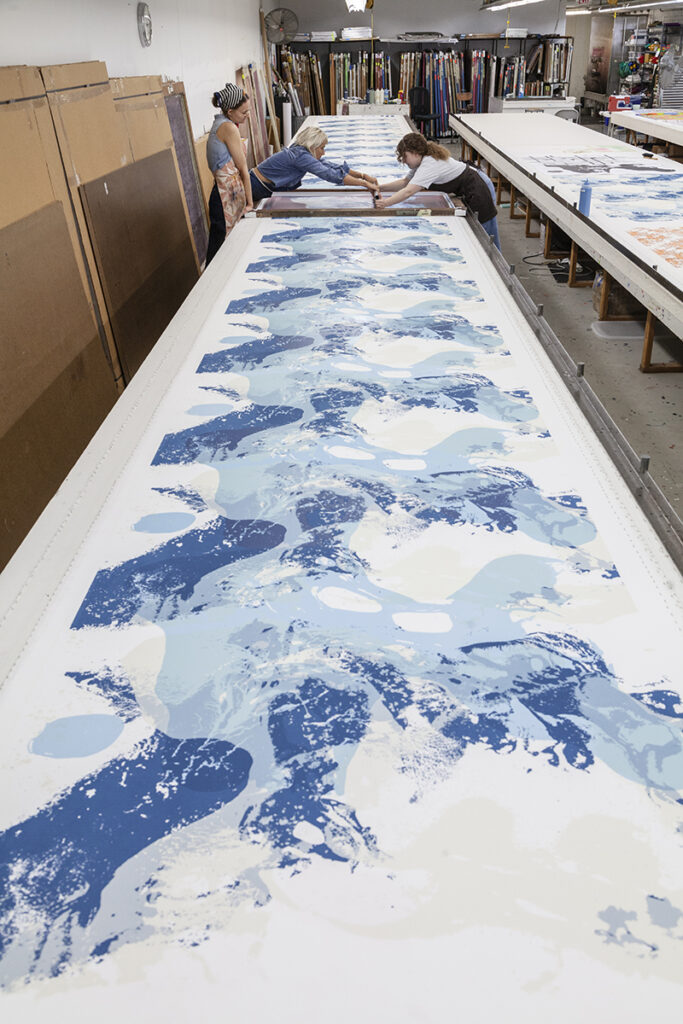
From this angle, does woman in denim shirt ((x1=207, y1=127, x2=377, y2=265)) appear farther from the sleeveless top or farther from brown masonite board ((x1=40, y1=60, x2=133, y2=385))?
brown masonite board ((x1=40, y1=60, x2=133, y2=385))

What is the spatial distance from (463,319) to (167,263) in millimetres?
2757

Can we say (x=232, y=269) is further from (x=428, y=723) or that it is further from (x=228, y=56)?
(x=228, y=56)

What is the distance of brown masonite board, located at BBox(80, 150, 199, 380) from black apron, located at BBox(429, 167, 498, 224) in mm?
1680

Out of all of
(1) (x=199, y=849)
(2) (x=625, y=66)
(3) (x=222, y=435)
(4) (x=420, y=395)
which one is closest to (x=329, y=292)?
(4) (x=420, y=395)

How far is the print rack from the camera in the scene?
413cm

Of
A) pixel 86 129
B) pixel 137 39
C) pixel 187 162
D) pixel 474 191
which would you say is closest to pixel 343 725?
pixel 86 129

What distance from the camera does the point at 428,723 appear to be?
46.1 inches

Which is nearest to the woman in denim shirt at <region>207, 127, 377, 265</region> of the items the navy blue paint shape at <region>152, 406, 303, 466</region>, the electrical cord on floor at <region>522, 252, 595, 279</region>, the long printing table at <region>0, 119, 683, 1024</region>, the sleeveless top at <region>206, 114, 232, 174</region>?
the sleeveless top at <region>206, 114, 232, 174</region>

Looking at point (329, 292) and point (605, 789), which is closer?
point (605, 789)

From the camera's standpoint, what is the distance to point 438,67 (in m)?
12.2

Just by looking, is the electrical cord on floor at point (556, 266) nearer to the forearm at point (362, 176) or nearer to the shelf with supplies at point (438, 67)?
the forearm at point (362, 176)

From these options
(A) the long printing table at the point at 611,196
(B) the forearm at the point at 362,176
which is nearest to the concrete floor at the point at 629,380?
(A) the long printing table at the point at 611,196

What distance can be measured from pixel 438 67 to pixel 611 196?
8973 mm

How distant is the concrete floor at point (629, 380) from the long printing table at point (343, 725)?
1687mm
